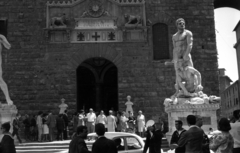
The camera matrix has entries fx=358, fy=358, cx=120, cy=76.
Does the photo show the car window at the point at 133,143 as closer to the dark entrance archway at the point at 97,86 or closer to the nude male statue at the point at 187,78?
the nude male statue at the point at 187,78

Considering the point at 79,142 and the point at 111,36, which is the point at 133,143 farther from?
the point at 111,36

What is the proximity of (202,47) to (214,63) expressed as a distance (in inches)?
46.6

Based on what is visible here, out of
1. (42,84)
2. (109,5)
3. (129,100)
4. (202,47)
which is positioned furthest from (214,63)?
(42,84)

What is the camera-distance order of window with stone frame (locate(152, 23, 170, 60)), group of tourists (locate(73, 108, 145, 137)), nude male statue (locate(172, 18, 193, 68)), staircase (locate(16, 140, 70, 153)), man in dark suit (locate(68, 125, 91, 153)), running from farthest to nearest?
→ 1. window with stone frame (locate(152, 23, 170, 60))
2. group of tourists (locate(73, 108, 145, 137))
3. staircase (locate(16, 140, 70, 153))
4. nude male statue (locate(172, 18, 193, 68))
5. man in dark suit (locate(68, 125, 91, 153))

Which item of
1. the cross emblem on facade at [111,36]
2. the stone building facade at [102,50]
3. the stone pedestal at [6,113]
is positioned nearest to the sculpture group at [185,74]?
the stone pedestal at [6,113]

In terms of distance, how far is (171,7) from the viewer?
21.6 metres

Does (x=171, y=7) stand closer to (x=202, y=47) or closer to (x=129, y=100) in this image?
(x=202, y=47)

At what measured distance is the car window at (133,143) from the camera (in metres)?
8.85

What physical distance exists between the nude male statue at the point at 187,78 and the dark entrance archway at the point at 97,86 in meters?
11.0

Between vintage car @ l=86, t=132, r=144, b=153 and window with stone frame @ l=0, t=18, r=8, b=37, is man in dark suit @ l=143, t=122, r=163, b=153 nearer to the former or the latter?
vintage car @ l=86, t=132, r=144, b=153

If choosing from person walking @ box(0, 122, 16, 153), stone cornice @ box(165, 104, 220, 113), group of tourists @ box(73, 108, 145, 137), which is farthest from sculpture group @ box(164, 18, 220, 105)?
person walking @ box(0, 122, 16, 153)

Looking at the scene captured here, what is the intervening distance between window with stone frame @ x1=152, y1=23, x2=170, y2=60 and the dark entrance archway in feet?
15.6

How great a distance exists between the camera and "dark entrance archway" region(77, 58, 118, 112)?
2461 centimetres

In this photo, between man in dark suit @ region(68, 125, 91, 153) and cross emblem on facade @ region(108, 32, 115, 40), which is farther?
cross emblem on facade @ region(108, 32, 115, 40)
